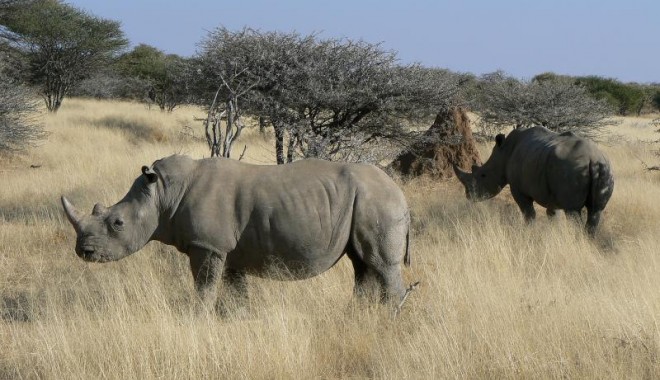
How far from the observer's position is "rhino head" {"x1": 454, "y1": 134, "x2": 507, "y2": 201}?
428 inches

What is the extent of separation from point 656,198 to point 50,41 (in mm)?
23865

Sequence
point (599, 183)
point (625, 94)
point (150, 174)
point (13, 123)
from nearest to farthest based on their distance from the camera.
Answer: point (150, 174)
point (599, 183)
point (13, 123)
point (625, 94)

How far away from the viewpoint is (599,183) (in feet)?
29.3

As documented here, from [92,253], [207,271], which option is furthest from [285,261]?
[92,253]

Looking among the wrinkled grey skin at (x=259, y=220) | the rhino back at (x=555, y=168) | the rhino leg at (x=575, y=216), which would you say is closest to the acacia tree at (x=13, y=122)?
the rhino back at (x=555, y=168)

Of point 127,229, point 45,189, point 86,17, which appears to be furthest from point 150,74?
point 127,229

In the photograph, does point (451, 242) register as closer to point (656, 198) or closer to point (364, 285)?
point (364, 285)

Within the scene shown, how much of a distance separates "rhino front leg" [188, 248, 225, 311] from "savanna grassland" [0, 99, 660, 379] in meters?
0.15

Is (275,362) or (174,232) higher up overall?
(174,232)

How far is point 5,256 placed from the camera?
8070 millimetres

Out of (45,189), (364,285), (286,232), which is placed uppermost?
(286,232)

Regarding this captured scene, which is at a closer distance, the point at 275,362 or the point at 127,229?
the point at 275,362

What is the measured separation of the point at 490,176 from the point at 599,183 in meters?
2.19

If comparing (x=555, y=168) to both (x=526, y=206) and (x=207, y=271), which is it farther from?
(x=207, y=271)
